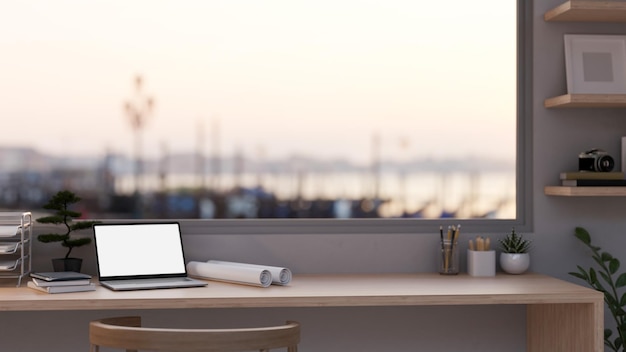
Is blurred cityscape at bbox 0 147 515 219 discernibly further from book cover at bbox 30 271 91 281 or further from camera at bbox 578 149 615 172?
book cover at bbox 30 271 91 281

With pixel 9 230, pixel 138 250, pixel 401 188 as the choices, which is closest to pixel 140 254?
pixel 138 250

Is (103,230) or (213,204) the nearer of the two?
(103,230)

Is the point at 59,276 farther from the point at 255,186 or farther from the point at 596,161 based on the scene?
the point at 596,161

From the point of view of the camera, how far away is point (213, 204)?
3.69 metres

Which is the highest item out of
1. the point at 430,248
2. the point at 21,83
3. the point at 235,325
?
the point at 21,83

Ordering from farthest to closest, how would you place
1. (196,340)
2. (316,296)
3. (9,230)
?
(9,230)
(316,296)
(196,340)

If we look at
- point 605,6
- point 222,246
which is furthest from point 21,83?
point 605,6

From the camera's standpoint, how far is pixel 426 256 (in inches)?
145

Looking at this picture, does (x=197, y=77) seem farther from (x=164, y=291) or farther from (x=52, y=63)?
(x=164, y=291)

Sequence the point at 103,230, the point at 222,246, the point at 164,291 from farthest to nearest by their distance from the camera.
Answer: the point at 222,246 → the point at 103,230 → the point at 164,291

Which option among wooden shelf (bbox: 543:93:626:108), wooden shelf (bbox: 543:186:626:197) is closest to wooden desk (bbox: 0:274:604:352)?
wooden shelf (bbox: 543:186:626:197)

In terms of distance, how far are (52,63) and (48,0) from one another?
0.83 feet

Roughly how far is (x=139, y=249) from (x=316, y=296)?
0.80 m

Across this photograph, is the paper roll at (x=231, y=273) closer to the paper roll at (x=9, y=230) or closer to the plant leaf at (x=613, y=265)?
the paper roll at (x=9, y=230)
